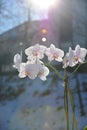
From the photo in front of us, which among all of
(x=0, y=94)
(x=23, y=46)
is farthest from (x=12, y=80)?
(x=23, y=46)

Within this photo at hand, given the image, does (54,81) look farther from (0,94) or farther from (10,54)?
(10,54)

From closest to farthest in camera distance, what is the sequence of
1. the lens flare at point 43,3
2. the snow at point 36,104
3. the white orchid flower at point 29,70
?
1. the white orchid flower at point 29,70
2. the snow at point 36,104
3. the lens flare at point 43,3

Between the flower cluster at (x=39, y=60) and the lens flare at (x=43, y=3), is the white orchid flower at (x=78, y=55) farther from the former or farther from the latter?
the lens flare at (x=43, y=3)

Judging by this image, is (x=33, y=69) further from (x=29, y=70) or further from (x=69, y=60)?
(x=69, y=60)

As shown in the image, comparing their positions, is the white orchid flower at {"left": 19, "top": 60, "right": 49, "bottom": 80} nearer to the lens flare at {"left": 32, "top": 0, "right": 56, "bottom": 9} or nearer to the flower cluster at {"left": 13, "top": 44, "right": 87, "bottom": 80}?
the flower cluster at {"left": 13, "top": 44, "right": 87, "bottom": 80}

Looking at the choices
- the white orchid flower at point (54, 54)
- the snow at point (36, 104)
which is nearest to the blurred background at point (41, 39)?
the snow at point (36, 104)
